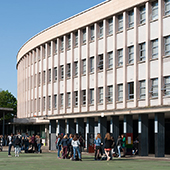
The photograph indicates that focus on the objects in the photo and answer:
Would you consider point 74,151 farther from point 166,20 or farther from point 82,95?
Result: point 82,95

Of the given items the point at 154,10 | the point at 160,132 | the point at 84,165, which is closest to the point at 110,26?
the point at 154,10

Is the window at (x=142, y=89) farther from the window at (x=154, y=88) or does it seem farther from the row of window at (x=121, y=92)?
the window at (x=154, y=88)

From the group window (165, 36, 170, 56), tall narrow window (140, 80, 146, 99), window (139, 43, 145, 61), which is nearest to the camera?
window (165, 36, 170, 56)

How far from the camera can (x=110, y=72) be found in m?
41.3

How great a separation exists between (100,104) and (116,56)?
17.7 feet

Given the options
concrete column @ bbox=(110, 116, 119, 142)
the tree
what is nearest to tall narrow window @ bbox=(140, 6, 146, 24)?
concrete column @ bbox=(110, 116, 119, 142)

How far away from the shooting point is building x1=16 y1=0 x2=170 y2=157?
34906 mm

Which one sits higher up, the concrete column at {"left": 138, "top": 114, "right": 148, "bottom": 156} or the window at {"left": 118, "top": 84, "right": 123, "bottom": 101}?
the window at {"left": 118, "top": 84, "right": 123, "bottom": 101}

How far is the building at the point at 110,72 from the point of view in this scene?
115ft

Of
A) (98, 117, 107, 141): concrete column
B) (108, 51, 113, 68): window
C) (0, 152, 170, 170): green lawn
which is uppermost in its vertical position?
(108, 51, 113, 68): window

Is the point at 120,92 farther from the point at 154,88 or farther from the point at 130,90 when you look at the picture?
the point at 154,88

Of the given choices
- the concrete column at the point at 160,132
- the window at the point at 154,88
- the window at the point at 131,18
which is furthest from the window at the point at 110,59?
the concrete column at the point at 160,132

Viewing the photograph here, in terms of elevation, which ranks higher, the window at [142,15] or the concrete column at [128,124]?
the window at [142,15]

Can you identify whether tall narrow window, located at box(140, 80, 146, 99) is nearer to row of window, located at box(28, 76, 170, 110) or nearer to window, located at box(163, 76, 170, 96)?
row of window, located at box(28, 76, 170, 110)
